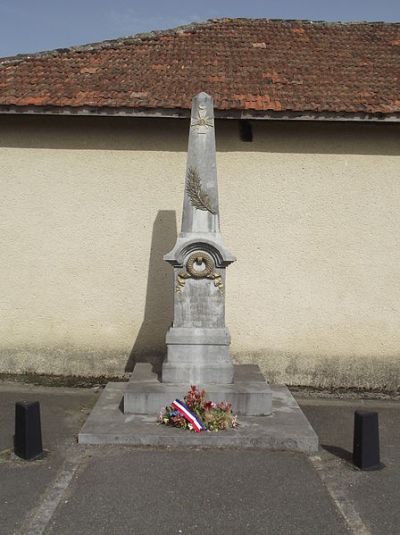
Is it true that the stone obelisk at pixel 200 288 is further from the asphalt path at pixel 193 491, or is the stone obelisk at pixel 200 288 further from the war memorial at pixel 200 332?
the asphalt path at pixel 193 491

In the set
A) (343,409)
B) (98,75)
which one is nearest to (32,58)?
(98,75)

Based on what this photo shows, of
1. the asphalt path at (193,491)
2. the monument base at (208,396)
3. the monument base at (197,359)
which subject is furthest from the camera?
the monument base at (197,359)

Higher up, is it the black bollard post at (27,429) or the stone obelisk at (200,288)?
the stone obelisk at (200,288)

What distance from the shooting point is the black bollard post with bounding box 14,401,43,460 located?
4.69 metres

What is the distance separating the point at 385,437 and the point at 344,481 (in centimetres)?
143

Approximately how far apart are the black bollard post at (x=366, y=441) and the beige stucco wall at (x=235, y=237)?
2.83m

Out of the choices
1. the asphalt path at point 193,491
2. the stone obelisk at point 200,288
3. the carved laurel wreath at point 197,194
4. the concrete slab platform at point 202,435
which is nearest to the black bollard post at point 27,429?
the asphalt path at point 193,491

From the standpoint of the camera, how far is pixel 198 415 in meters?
5.36

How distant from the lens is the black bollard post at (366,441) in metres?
4.65

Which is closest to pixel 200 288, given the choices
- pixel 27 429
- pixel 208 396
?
pixel 208 396

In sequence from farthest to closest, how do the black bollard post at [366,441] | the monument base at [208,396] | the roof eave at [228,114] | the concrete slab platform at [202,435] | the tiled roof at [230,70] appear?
the tiled roof at [230,70], the roof eave at [228,114], the monument base at [208,396], the concrete slab platform at [202,435], the black bollard post at [366,441]

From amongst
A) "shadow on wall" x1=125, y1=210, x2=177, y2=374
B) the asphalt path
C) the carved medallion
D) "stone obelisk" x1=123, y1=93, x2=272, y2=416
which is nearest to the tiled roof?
"stone obelisk" x1=123, y1=93, x2=272, y2=416

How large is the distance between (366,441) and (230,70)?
5.81m

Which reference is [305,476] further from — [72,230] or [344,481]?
[72,230]
